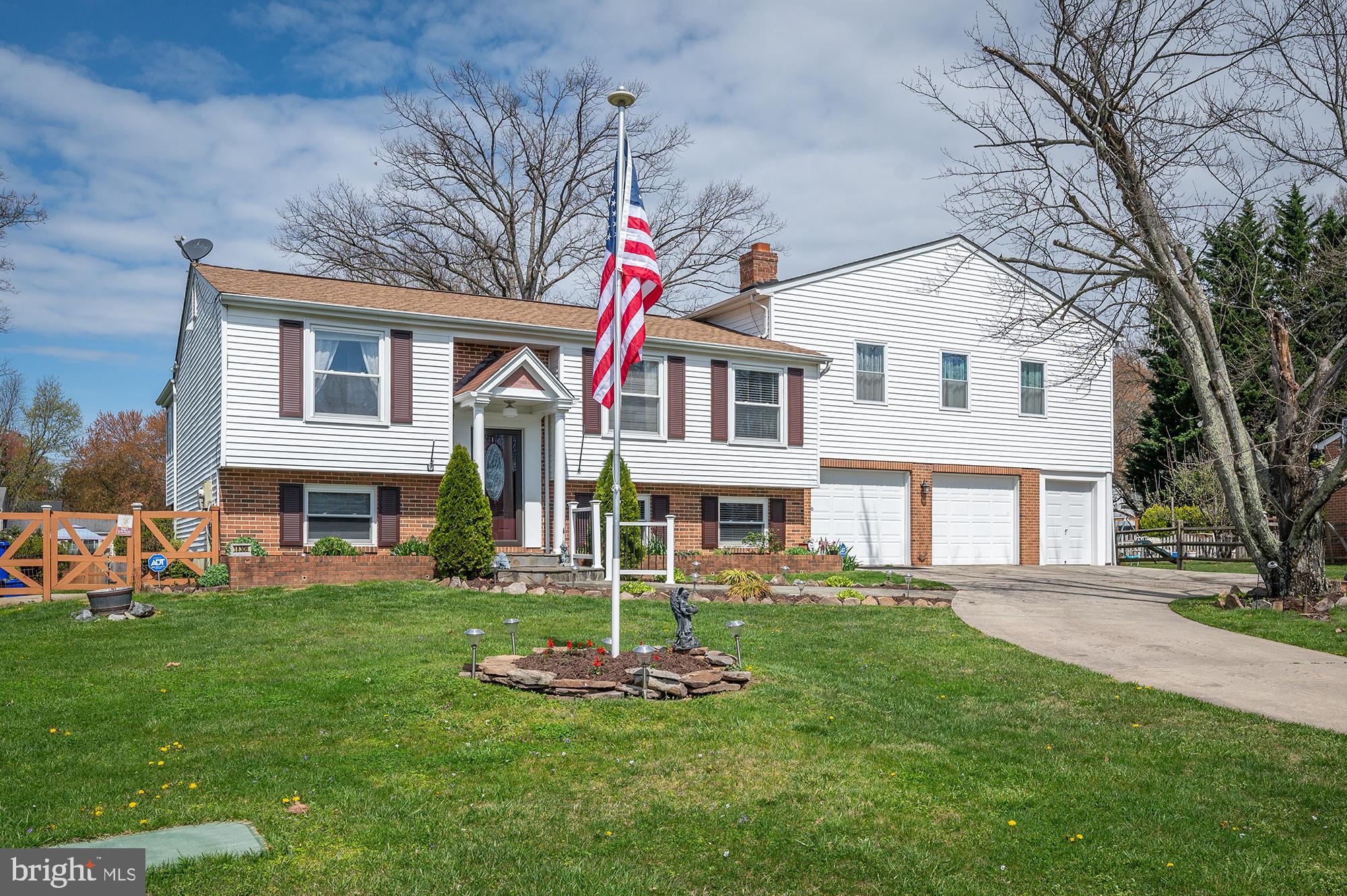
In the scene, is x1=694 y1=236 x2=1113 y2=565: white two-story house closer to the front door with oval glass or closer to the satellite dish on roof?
the front door with oval glass

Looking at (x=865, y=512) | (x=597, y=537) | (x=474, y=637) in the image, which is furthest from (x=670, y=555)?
(x=865, y=512)

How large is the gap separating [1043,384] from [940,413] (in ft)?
11.0

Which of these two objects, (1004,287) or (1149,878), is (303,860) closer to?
(1149,878)

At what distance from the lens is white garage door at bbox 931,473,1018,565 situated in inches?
917

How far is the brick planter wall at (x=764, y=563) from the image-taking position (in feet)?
55.7

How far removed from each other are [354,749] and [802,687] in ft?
11.2

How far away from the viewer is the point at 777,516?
2069cm

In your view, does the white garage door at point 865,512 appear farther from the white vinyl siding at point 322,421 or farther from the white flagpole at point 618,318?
the white flagpole at point 618,318

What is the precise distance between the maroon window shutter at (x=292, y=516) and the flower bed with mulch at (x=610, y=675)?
8815 mm

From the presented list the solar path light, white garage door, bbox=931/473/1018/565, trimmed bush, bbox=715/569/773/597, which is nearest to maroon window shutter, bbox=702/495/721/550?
trimmed bush, bbox=715/569/773/597

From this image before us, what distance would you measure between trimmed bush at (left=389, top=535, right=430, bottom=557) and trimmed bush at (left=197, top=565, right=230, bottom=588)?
7.77 feet

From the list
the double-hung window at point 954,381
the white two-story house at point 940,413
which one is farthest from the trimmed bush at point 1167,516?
the double-hung window at point 954,381

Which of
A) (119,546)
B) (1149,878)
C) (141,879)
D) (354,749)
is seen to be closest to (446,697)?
(354,749)

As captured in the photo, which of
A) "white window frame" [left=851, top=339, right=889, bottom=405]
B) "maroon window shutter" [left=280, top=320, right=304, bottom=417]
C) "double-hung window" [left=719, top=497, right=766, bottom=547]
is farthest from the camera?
"white window frame" [left=851, top=339, right=889, bottom=405]
